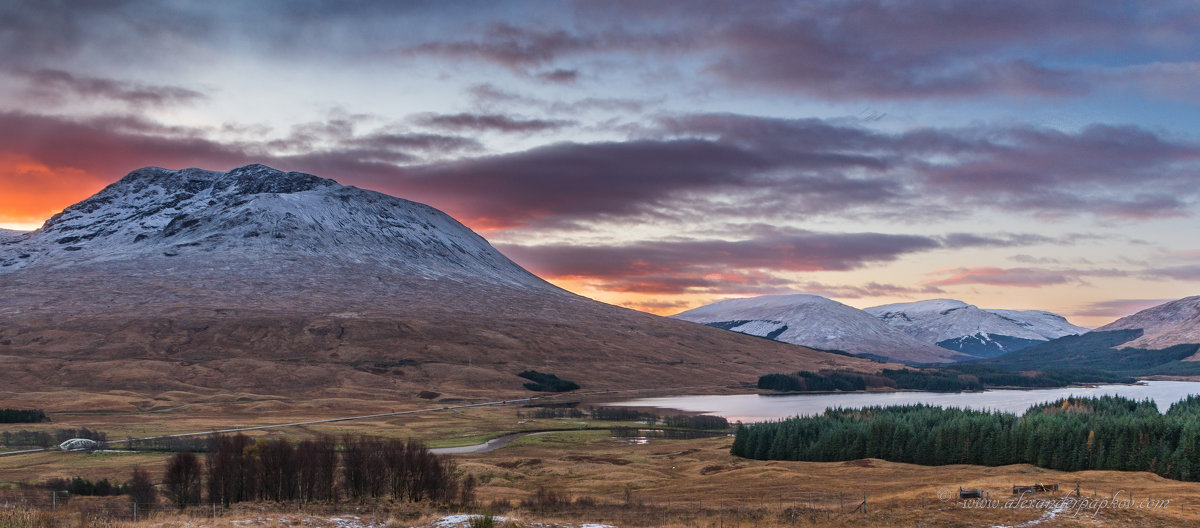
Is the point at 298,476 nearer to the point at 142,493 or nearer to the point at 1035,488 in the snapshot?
the point at 142,493

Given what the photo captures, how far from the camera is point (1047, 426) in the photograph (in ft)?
438

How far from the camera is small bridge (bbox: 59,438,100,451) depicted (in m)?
154

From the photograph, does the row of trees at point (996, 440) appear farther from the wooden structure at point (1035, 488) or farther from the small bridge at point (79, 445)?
the small bridge at point (79, 445)

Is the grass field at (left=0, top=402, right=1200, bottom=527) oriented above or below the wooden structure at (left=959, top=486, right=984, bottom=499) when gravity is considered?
below

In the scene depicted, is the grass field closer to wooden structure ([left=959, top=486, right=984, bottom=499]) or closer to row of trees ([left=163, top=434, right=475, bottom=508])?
wooden structure ([left=959, top=486, right=984, bottom=499])

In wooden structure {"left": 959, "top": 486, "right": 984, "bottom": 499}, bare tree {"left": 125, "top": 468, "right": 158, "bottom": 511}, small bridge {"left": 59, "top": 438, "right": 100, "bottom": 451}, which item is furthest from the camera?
small bridge {"left": 59, "top": 438, "right": 100, "bottom": 451}

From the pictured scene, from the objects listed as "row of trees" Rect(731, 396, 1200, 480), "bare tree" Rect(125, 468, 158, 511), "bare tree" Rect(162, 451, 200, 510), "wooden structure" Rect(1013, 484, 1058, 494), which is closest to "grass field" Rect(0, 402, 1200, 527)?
"wooden structure" Rect(1013, 484, 1058, 494)

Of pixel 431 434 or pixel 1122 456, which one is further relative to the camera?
pixel 431 434

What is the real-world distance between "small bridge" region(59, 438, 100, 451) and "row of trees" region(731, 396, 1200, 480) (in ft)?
359

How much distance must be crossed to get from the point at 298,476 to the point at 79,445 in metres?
79.8

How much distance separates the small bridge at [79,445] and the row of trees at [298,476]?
64.9 metres

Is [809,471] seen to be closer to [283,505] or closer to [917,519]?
[917,519]

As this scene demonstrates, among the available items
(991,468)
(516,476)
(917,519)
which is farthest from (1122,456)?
(516,476)

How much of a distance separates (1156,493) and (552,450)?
347ft
